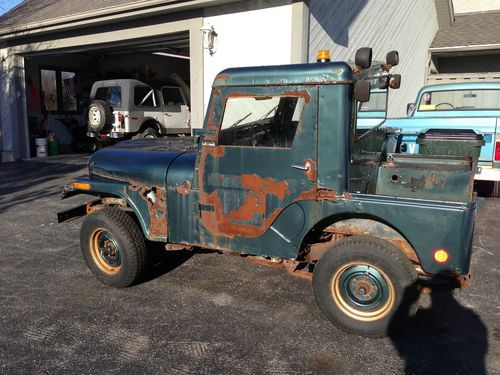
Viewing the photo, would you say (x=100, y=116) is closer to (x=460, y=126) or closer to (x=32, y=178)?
(x=32, y=178)

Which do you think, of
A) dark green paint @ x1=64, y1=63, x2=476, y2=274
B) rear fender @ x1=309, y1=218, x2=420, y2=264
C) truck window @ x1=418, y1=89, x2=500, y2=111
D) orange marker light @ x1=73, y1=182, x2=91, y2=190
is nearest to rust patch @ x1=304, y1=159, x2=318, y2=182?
dark green paint @ x1=64, y1=63, x2=476, y2=274

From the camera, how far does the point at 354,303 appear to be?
3.31m

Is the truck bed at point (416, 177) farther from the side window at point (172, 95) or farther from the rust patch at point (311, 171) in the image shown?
the side window at point (172, 95)

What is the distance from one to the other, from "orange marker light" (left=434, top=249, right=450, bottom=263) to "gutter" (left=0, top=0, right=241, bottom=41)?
6.20 m

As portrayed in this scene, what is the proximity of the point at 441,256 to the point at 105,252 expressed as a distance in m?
2.99

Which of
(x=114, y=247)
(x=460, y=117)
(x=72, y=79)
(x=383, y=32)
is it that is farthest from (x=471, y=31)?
(x=114, y=247)

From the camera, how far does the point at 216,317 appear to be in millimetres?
3689

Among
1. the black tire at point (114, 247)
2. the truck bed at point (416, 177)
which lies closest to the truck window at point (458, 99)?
the truck bed at point (416, 177)

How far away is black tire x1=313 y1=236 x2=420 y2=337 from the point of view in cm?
311

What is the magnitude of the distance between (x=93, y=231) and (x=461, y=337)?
3324 mm

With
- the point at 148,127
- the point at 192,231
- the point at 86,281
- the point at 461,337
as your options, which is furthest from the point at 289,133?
the point at 148,127

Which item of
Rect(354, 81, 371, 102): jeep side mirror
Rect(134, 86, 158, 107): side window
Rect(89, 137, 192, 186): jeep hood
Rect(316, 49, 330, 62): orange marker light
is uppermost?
Rect(134, 86, 158, 107): side window

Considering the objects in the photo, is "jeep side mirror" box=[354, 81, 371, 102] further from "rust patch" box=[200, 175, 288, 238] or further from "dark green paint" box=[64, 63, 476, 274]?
"rust patch" box=[200, 175, 288, 238]

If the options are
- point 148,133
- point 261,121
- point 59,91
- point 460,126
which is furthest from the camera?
point 59,91
